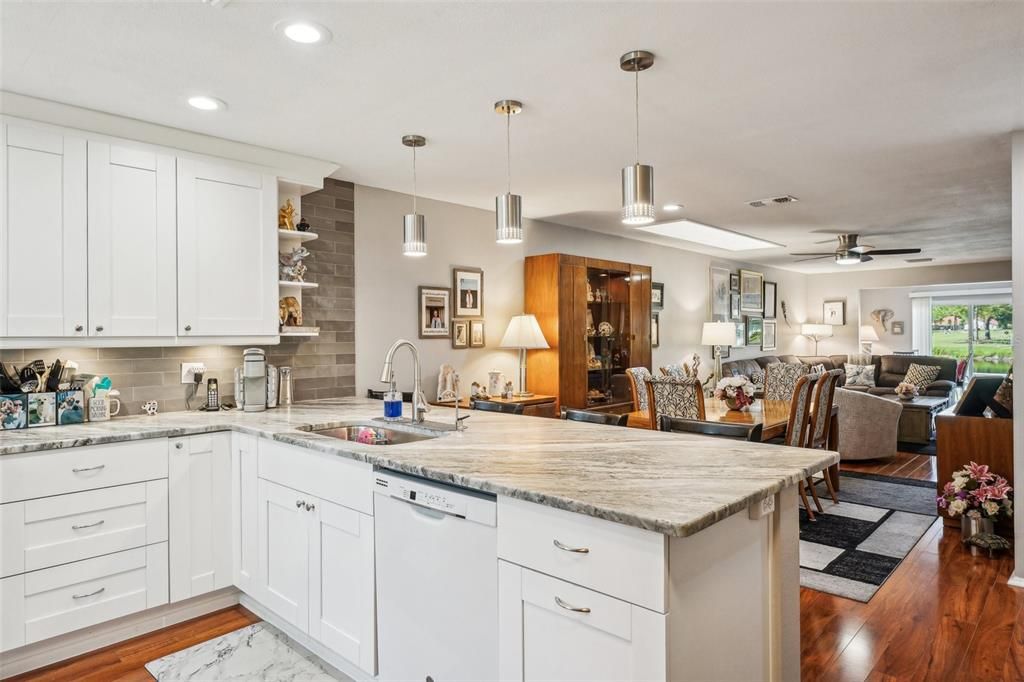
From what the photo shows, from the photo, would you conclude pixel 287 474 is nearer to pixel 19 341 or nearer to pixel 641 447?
pixel 19 341

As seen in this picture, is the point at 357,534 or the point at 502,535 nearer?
the point at 502,535

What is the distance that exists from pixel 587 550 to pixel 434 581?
0.68 metres

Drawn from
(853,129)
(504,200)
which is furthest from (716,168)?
(504,200)

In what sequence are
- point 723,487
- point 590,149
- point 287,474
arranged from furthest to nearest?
point 590,149 < point 287,474 < point 723,487

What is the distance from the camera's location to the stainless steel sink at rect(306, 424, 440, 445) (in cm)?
285

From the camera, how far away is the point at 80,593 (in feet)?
8.59

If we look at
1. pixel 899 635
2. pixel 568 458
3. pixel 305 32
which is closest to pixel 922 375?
pixel 899 635

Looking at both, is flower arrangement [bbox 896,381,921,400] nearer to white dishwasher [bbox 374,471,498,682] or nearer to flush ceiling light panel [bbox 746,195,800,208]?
flush ceiling light panel [bbox 746,195,800,208]

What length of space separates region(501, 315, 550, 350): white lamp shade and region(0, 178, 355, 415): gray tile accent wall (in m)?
1.42

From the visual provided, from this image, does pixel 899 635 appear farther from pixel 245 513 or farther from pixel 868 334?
pixel 868 334

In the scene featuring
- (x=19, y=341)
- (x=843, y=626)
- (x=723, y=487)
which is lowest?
(x=843, y=626)

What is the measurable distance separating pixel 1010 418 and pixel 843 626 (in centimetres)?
227

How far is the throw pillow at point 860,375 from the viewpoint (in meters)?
8.81

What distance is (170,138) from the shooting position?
122 inches
